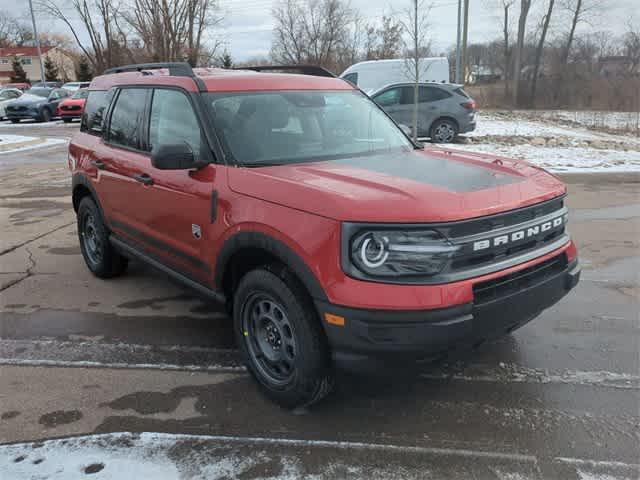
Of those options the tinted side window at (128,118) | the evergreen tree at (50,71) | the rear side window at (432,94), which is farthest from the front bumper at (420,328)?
the evergreen tree at (50,71)

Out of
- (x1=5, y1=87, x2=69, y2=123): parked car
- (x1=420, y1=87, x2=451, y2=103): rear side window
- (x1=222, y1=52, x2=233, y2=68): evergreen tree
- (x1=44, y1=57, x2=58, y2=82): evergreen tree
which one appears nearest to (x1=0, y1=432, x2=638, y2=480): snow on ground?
(x1=420, y1=87, x2=451, y2=103): rear side window

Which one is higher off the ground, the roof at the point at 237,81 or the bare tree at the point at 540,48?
the bare tree at the point at 540,48

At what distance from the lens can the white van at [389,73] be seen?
1984cm

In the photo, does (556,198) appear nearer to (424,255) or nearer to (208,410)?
(424,255)

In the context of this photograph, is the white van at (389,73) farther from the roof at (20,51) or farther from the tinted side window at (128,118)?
the roof at (20,51)

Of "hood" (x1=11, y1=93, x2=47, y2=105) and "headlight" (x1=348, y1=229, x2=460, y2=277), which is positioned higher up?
"hood" (x1=11, y1=93, x2=47, y2=105)

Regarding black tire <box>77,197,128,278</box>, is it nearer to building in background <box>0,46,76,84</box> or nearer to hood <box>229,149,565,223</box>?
hood <box>229,149,565,223</box>

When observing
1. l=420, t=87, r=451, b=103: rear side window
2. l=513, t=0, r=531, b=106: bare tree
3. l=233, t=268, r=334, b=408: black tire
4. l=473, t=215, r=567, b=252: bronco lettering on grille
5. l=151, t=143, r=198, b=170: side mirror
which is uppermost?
l=513, t=0, r=531, b=106: bare tree

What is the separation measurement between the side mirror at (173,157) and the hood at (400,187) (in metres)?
0.32

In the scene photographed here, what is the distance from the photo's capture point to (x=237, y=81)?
3.80 metres

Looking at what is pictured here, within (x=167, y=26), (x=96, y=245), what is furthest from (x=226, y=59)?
(x=96, y=245)

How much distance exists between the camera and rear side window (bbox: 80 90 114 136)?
499 cm

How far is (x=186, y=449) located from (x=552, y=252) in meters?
2.25

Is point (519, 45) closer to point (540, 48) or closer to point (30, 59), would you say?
point (540, 48)
